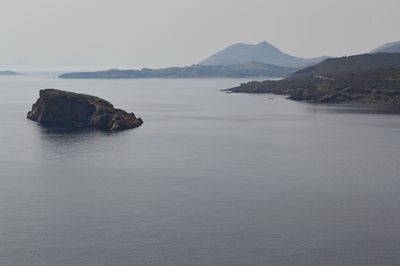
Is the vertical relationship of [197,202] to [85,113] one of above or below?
below

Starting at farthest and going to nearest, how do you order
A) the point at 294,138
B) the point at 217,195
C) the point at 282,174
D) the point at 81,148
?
Result: 1. the point at 294,138
2. the point at 81,148
3. the point at 282,174
4. the point at 217,195

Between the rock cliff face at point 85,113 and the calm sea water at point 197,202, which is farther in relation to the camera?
the rock cliff face at point 85,113

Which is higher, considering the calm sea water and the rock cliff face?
the rock cliff face

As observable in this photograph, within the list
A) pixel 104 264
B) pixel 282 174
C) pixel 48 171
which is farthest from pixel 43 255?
pixel 282 174

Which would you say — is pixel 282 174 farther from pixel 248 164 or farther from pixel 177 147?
pixel 177 147

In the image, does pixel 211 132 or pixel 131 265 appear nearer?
pixel 131 265

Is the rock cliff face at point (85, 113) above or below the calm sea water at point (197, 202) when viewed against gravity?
above

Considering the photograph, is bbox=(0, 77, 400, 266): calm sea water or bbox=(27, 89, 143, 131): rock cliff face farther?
bbox=(27, 89, 143, 131): rock cliff face

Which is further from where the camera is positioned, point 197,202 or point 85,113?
point 85,113
